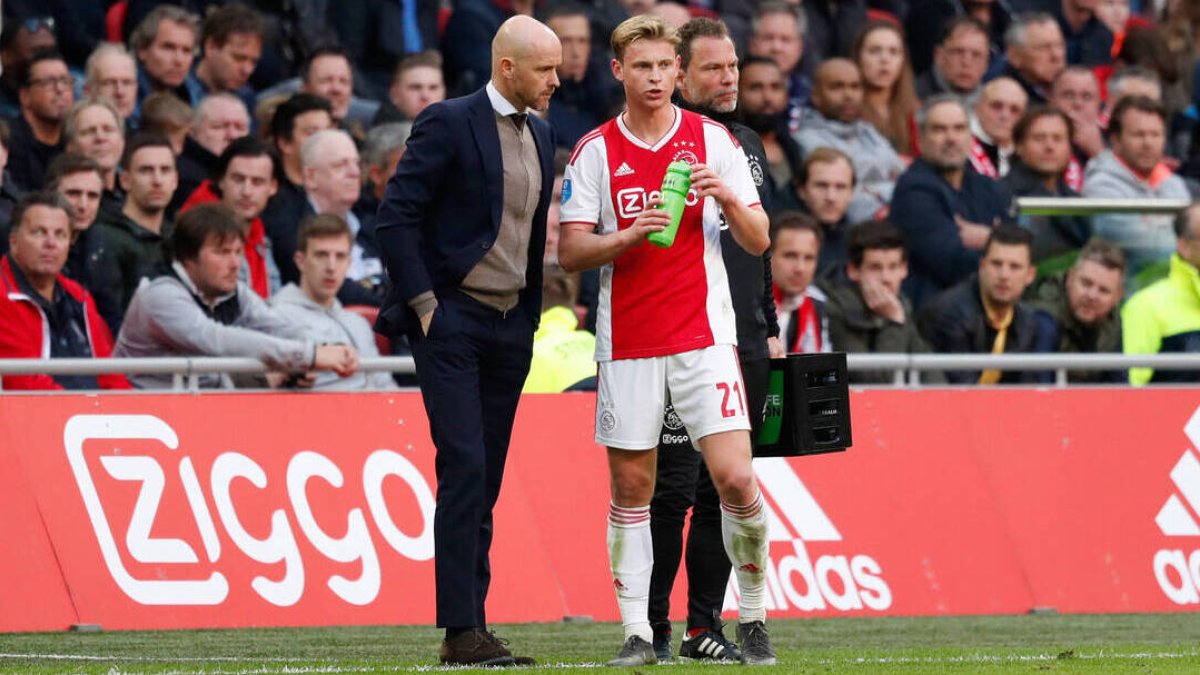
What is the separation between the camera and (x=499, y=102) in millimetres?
8500

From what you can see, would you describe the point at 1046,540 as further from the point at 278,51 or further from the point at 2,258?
the point at 278,51

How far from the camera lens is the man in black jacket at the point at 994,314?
535 inches

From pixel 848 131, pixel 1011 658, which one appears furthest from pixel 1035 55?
pixel 1011 658

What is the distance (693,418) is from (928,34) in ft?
36.2

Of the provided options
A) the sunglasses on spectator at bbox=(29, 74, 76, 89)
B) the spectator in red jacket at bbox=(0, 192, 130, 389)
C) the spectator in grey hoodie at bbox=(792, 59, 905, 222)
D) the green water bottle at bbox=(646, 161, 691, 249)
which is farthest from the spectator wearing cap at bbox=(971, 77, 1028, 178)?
the green water bottle at bbox=(646, 161, 691, 249)

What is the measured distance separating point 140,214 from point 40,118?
117 cm

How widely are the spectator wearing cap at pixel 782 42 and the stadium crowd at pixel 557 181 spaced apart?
0.02 meters

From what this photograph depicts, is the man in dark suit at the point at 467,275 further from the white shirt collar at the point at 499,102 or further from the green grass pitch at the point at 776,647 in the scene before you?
the green grass pitch at the point at 776,647

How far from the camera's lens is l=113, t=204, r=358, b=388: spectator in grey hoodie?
10977 mm

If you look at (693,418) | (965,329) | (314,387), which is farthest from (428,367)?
(965,329)

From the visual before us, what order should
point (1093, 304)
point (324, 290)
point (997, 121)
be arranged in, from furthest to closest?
1. point (997, 121)
2. point (1093, 304)
3. point (324, 290)

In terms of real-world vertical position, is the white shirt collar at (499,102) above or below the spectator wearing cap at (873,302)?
above

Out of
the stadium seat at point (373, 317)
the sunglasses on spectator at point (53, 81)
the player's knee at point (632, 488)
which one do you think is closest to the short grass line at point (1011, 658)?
the player's knee at point (632, 488)

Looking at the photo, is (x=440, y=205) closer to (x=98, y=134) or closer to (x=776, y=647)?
(x=776, y=647)
